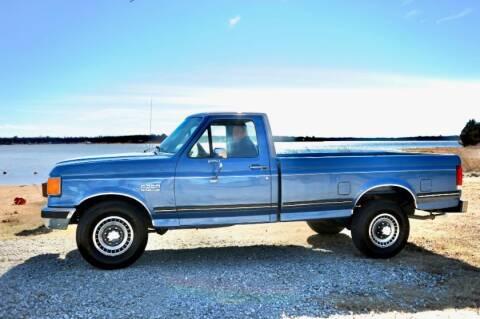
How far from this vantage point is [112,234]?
24.1 feet

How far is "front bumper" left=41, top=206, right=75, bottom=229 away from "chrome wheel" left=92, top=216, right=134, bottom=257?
48 cm

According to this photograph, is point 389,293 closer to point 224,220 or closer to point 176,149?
point 224,220

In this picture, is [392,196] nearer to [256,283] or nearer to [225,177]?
[225,177]

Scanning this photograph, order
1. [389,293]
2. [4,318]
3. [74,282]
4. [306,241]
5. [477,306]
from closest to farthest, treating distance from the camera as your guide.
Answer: [4,318] < [477,306] < [389,293] < [74,282] < [306,241]

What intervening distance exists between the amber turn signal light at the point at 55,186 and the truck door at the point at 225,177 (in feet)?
5.70

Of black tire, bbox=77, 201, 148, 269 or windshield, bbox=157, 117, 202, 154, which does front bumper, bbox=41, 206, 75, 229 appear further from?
windshield, bbox=157, 117, 202, 154

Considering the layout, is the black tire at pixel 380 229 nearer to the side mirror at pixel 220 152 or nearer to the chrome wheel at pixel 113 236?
the side mirror at pixel 220 152

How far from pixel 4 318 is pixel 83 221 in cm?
193

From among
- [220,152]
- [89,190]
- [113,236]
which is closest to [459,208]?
[220,152]

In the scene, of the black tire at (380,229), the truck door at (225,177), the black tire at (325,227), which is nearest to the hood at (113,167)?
the truck door at (225,177)

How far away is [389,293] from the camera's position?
6.34 meters

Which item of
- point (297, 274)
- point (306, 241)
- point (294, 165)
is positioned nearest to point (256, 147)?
point (294, 165)

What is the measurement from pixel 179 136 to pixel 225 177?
3.51ft

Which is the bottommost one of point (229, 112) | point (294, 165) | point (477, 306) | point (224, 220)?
point (477, 306)
